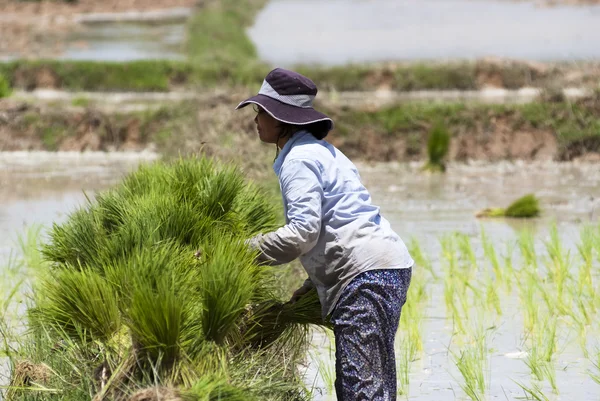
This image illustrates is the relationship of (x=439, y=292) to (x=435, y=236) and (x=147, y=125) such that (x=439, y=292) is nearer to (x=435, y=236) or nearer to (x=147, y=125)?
(x=435, y=236)

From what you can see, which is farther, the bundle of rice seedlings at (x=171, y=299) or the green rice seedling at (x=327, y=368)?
the green rice seedling at (x=327, y=368)

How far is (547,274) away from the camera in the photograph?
6523 millimetres

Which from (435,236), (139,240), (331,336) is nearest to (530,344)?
Result: (331,336)

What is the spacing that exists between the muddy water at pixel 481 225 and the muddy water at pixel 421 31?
6.80 meters

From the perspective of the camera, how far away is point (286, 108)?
134 inches

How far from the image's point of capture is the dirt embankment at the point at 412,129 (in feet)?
42.7

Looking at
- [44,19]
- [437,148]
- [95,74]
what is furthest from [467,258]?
[44,19]

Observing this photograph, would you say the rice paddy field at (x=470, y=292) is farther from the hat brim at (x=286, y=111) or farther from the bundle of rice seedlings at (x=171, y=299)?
the hat brim at (x=286, y=111)

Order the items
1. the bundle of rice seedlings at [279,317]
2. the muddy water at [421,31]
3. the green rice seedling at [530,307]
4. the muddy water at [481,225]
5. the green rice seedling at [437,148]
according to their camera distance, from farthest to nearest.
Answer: the muddy water at [421,31]
the green rice seedling at [437,148]
the green rice seedling at [530,307]
the muddy water at [481,225]
the bundle of rice seedlings at [279,317]

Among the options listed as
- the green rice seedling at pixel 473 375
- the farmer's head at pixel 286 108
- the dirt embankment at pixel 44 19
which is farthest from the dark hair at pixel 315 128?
the dirt embankment at pixel 44 19

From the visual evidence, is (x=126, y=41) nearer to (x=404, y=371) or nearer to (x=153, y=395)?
(x=404, y=371)

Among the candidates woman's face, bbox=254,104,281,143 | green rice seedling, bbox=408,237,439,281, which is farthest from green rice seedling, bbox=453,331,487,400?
green rice seedling, bbox=408,237,439,281

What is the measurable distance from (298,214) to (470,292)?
3.30m

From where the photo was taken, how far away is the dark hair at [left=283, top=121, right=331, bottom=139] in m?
3.44
